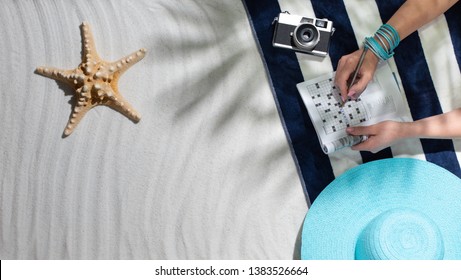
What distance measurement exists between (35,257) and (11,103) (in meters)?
0.43

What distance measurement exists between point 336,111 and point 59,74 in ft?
2.41

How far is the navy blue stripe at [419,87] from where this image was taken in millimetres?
1296

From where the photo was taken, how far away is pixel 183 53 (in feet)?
4.44

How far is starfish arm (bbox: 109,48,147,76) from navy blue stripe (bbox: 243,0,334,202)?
322mm

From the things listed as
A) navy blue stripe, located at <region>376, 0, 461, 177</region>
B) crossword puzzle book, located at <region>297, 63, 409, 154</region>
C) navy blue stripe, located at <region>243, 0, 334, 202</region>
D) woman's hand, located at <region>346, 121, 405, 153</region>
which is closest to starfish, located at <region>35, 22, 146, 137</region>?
navy blue stripe, located at <region>243, 0, 334, 202</region>

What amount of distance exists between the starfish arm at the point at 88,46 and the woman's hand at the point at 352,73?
644 mm

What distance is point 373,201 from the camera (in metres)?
1.18

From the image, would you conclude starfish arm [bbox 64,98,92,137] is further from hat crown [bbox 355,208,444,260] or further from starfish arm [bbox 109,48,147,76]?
hat crown [bbox 355,208,444,260]

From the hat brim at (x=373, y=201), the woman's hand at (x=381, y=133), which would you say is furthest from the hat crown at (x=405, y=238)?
the woman's hand at (x=381, y=133)

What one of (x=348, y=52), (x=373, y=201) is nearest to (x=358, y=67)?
(x=348, y=52)

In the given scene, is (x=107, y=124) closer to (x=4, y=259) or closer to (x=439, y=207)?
(x=4, y=259)

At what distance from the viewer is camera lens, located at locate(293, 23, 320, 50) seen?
1.30 metres

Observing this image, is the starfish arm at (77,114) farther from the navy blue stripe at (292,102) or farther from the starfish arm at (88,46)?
the navy blue stripe at (292,102)

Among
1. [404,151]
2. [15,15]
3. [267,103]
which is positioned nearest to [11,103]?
[15,15]
